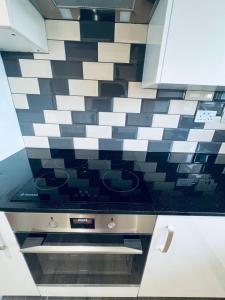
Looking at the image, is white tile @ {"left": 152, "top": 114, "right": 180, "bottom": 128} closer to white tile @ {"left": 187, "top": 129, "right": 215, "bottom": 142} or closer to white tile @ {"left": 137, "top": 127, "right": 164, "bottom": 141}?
white tile @ {"left": 137, "top": 127, "right": 164, "bottom": 141}

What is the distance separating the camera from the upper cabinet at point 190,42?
Result: 531 mm

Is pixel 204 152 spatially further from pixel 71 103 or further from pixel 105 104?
pixel 71 103

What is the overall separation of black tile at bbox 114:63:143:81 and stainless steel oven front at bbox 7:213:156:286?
777 millimetres

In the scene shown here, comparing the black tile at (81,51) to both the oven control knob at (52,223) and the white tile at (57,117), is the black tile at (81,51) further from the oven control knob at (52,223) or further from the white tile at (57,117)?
the oven control knob at (52,223)

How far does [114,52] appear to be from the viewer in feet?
2.87

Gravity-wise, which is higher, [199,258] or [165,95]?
[165,95]

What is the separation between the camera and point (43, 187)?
73cm

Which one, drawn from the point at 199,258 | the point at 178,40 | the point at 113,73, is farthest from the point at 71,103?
the point at 199,258

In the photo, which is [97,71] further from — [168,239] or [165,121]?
[168,239]

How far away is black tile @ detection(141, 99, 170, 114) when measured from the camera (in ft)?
3.30

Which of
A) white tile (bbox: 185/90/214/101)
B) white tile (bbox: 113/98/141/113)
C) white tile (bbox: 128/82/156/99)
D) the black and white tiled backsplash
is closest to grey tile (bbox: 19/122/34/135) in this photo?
the black and white tiled backsplash

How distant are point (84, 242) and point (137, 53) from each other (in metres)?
1.03

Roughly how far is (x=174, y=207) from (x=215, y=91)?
0.80 meters

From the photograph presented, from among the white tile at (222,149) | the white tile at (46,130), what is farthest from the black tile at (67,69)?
the white tile at (222,149)
